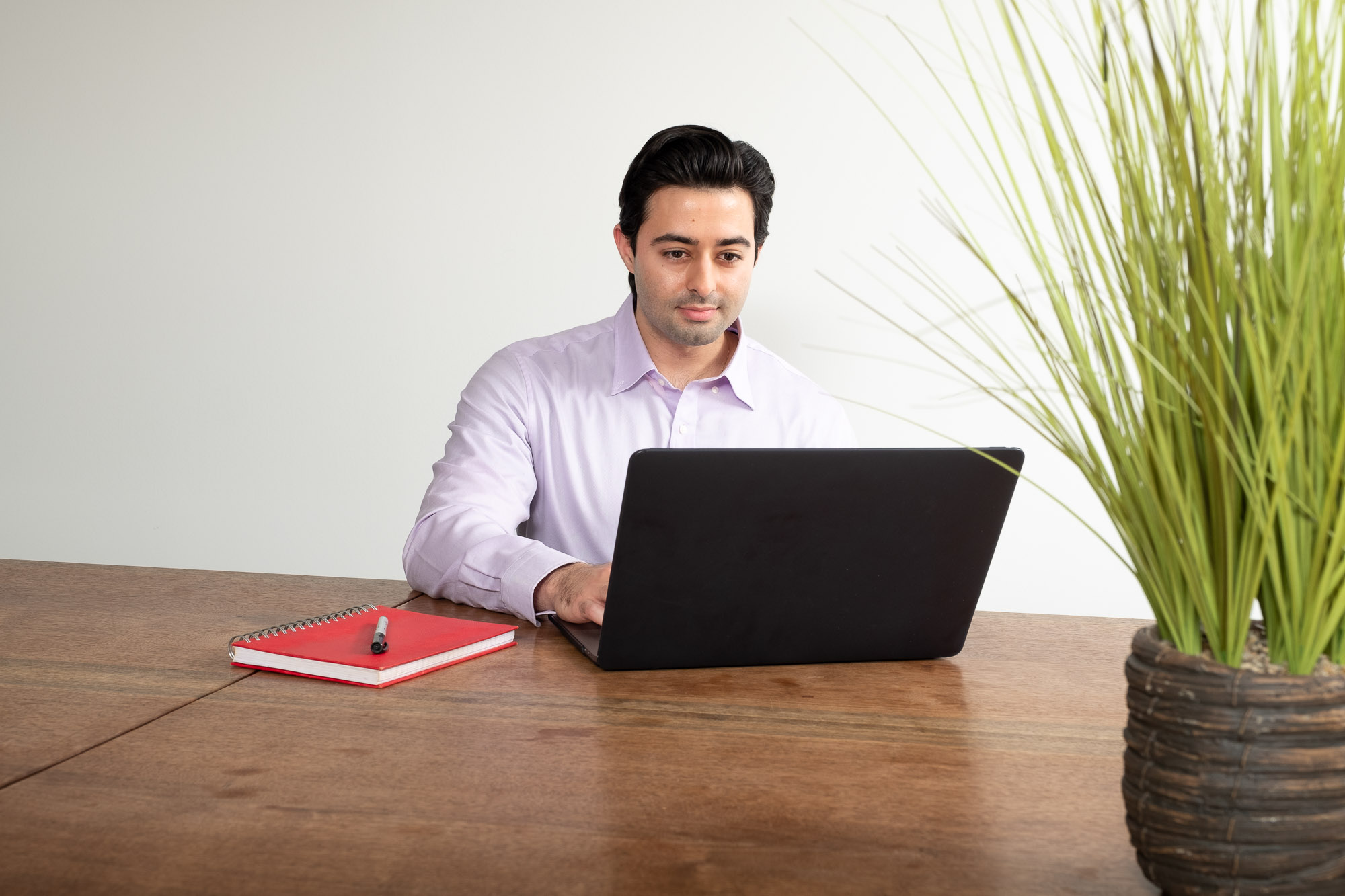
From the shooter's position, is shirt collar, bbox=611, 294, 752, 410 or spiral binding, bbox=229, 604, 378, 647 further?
shirt collar, bbox=611, 294, 752, 410

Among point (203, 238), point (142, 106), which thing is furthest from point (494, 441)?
point (142, 106)

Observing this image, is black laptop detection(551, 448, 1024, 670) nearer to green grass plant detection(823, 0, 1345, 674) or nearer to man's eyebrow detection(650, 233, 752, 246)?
green grass plant detection(823, 0, 1345, 674)

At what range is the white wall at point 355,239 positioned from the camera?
354cm

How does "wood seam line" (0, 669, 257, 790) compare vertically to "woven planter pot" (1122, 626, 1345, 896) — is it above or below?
below

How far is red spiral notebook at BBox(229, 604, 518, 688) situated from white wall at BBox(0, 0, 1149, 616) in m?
2.32

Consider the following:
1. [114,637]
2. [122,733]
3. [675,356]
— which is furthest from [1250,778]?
[675,356]

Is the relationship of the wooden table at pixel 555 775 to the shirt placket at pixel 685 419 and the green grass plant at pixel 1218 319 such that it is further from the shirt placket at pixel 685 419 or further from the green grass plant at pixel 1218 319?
the shirt placket at pixel 685 419

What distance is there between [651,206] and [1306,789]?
1978 mm

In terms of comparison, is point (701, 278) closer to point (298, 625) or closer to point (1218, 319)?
point (298, 625)

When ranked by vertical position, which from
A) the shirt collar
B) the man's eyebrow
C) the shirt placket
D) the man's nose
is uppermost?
the man's eyebrow

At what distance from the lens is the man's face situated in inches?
91.0

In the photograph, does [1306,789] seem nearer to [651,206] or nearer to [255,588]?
[255,588]

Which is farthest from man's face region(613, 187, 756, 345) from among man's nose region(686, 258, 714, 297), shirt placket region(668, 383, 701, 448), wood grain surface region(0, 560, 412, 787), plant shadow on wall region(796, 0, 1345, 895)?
plant shadow on wall region(796, 0, 1345, 895)

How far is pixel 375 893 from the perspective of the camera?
74 centimetres
